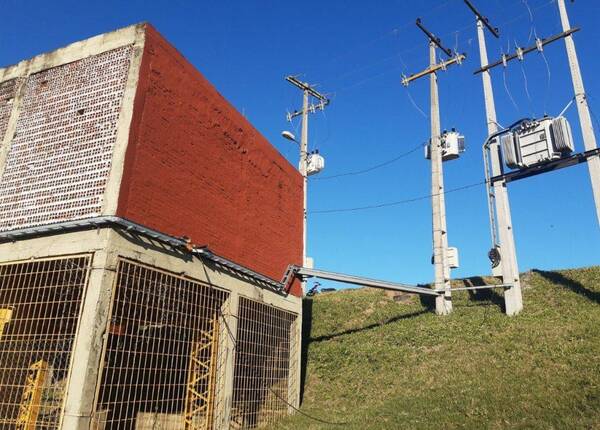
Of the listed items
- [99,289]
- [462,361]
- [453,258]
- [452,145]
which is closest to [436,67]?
[452,145]

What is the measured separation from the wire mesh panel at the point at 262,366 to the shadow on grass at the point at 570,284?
422 inches

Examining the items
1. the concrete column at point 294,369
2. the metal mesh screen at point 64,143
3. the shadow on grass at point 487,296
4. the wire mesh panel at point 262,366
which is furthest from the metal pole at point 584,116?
the metal mesh screen at point 64,143

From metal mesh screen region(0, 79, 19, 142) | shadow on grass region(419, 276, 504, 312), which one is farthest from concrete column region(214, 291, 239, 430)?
shadow on grass region(419, 276, 504, 312)

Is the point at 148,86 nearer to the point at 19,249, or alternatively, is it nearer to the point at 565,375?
the point at 19,249

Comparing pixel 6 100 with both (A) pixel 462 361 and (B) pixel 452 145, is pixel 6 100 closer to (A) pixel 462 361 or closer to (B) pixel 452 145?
(A) pixel 462 361

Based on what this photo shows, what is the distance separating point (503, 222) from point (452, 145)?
417cm

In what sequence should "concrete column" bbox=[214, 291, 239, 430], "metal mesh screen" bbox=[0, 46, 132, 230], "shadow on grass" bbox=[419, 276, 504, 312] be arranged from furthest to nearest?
"shadow on grass" bbox=[419, 276, 504, 312] < "concrete column" bbox=[214, 291, 239, 430] < "metal mesh screen" bbox=[0, 46, 132, 230]

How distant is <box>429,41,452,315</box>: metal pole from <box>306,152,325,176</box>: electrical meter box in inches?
237

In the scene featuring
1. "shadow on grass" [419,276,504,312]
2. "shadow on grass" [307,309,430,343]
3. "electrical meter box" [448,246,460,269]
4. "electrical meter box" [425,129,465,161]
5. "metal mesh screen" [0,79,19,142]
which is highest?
"electrical meter box" [425,129,465,161]

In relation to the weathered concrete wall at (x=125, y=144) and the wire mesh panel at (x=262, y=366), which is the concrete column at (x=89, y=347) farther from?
the wire mesh panel at (x=262, y=366)

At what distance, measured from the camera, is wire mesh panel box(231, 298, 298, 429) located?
1263 cm

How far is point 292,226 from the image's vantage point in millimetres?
16875

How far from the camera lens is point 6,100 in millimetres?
12477

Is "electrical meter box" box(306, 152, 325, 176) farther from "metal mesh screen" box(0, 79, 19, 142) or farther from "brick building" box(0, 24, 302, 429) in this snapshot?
"metal mesh screen" box(0, 79, 19, 142)
